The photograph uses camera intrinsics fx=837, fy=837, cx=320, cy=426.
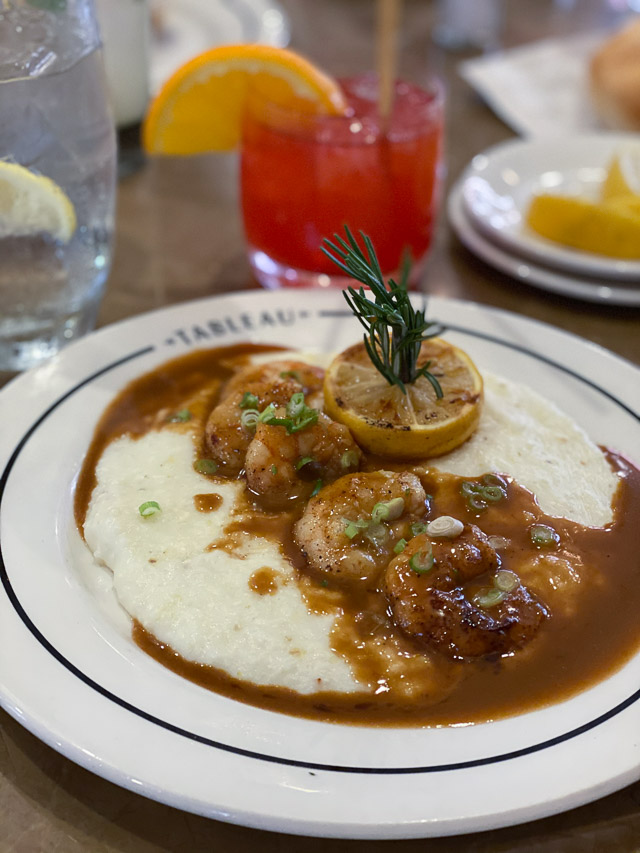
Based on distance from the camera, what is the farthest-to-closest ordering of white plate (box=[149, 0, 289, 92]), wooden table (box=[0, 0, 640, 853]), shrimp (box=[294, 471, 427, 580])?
white plate (box=[149, 0, 289, 92]), shrimp (box=[294, 471, 427, 580]), wooden table (box=[0, 0, 640, 853])

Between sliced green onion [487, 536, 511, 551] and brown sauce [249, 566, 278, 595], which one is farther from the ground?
sliced green onion [487, 536, 511, 551]

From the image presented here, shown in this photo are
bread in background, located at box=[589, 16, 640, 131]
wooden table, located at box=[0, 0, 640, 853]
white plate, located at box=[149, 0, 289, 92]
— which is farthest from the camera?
white plate, located at box=[149, 0, 289, 92]

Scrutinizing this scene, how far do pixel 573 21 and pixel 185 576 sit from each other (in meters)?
5.46

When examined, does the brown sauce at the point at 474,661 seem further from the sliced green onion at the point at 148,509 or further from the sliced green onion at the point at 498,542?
the sliced green onion at the point at 148,509

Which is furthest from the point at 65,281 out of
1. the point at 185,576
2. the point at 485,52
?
the point at 485,52

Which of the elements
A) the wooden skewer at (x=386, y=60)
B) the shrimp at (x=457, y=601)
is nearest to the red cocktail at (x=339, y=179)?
the wooden skewer at (x=386, y=60)

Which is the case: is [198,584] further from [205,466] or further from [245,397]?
[245,397]

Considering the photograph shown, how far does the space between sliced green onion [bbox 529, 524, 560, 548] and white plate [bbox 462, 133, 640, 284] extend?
1.44 metres

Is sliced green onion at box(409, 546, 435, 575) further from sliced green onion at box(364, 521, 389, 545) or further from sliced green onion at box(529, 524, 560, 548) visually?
sliced green onion at box(529, 524, 560, 548)

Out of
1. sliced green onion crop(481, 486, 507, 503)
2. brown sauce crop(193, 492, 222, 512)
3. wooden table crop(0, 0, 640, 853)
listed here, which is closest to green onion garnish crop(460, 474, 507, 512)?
sliced green onion crop(481, 486, 507, 503)

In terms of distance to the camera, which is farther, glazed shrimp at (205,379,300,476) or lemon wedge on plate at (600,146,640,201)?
lemon wedge on plate at (600,146,640,201)

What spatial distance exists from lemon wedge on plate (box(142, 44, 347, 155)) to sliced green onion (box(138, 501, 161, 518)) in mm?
1573

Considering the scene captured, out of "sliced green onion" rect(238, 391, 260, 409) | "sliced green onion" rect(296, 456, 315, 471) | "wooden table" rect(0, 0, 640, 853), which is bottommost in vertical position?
"wooden table" rect(0, 0, 640, 853)

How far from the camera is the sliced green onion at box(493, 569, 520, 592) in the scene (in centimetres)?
184
